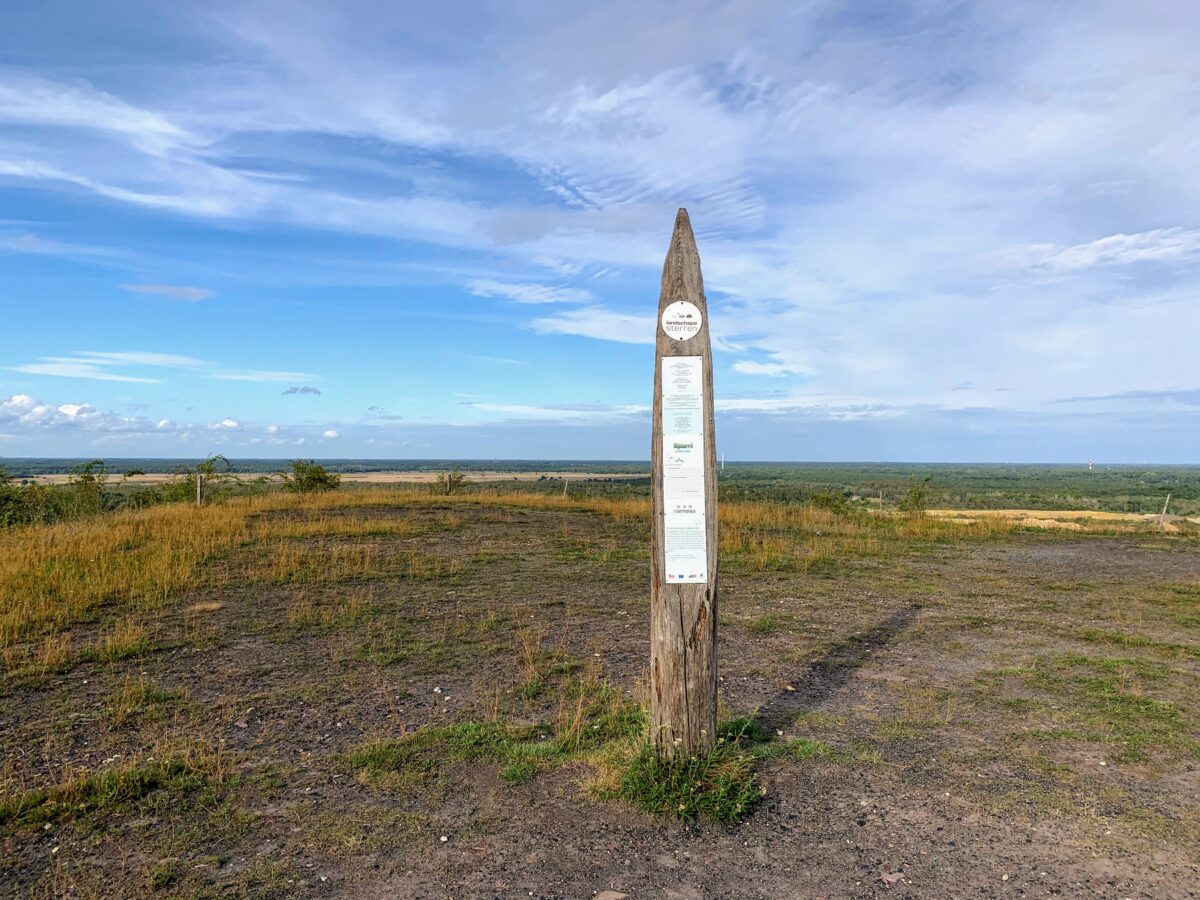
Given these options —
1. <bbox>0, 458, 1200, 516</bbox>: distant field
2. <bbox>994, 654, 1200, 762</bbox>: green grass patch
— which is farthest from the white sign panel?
<bbox>0, 458, 1200, 516</bbox>: distant field

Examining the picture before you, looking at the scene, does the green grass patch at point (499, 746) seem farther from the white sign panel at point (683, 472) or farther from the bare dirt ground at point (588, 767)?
the white sign panel at point (683, 472)

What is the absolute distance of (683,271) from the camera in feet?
13.8

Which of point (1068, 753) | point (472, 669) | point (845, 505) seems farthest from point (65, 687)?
point (845, 505)

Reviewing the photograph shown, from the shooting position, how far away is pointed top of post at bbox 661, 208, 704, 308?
13.7ft

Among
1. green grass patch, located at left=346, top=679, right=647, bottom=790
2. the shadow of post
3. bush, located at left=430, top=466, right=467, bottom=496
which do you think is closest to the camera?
green grass patch, located at left=346, top=679, right=647, bottom=790

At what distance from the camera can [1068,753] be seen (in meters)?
4.66

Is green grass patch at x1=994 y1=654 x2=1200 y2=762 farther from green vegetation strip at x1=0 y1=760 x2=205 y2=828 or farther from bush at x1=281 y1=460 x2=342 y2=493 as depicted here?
bush at x1=281 y1=460 x2=342 y2=493

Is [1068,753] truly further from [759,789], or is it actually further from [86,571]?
[86,571]

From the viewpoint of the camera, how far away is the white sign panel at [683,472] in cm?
403

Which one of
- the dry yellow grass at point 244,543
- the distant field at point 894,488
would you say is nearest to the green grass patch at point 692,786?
the dry yellow grass at point 244,543

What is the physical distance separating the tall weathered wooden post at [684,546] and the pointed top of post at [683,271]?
177 mm

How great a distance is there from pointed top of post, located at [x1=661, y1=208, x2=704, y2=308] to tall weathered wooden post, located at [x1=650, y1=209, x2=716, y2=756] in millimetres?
177

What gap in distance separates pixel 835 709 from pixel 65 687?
19.6 ft

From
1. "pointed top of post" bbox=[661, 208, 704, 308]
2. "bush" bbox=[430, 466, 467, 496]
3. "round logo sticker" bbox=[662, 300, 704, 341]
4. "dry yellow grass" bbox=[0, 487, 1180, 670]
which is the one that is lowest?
"dry yellow grass" bbox=[0, 487, 1180, 670]
